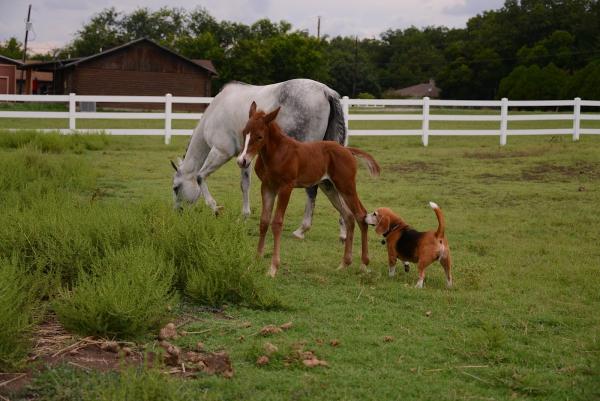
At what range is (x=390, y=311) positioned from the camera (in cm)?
573

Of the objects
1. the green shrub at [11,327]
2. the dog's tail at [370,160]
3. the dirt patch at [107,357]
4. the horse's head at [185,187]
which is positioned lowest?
the dirt patch at [107,357]

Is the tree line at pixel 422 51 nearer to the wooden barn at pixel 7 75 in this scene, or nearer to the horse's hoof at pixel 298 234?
the wooden barn at pixel 7 75

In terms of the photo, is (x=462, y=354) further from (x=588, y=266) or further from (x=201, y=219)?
(x=588, y=266)

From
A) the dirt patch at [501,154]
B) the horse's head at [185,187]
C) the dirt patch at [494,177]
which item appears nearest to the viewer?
the horse's head at [185,187]

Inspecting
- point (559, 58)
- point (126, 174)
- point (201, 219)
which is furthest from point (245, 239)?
point (559, 58)

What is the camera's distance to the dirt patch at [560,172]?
14.1 meters

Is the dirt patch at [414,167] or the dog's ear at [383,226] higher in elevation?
the dirt patch at [414,167]

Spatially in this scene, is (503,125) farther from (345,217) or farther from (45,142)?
(345,217)

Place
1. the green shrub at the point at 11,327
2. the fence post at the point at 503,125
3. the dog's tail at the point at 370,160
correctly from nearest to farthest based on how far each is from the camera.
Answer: the green shrub at the point at 11,327 → the dog's tail at the point at 370,160 → the fence post at the point at 503,125

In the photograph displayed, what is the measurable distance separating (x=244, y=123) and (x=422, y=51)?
87.8m

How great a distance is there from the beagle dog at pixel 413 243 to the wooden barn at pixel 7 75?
192 feet

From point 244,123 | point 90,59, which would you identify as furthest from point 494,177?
point 90,59

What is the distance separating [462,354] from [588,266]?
10.1 feet

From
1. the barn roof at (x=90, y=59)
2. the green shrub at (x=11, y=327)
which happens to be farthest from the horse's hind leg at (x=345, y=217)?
the barn roof at (x=90, y=59)
